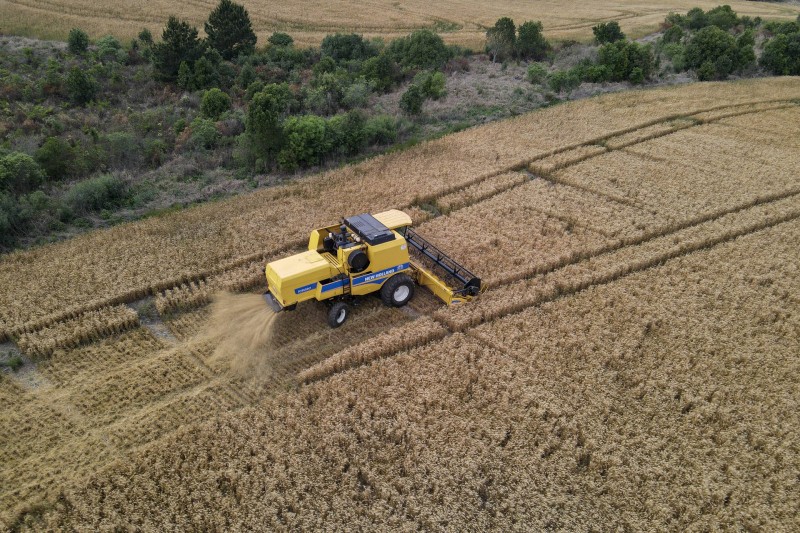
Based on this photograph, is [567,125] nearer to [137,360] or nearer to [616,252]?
[616,252]

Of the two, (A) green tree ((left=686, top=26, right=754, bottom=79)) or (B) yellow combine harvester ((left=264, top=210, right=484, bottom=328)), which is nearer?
(B) yellow combine harvester ((left=264, top=210, right=484, bottom=328))

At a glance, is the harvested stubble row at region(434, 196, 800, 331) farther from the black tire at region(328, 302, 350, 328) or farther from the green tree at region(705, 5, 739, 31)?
the green tree at region(705, 5, 739, 31)

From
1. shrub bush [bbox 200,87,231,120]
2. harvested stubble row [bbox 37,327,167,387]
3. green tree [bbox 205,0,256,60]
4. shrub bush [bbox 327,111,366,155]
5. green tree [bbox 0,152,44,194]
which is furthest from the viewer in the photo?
green tree [bbox 205,0,256,60]

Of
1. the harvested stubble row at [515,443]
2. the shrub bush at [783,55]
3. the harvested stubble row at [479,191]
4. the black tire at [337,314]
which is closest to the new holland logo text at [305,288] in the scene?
the black tire at [337,314]

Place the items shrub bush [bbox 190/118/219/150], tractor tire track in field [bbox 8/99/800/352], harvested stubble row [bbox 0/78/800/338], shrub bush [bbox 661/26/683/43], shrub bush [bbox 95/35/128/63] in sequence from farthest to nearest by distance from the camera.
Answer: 1. shrub bush [bbox 661/26/683/43]
2. shrub bush [bbox 95/35/128/63]
3. shrub bush [bbox 190/118/219/150]
4. harvested stubble row [bbox 0/78/800/338]
5. tractor tire track in field [bbox 8/99/800/352]

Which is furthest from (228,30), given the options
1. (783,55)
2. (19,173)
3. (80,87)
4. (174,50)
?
(783,55)

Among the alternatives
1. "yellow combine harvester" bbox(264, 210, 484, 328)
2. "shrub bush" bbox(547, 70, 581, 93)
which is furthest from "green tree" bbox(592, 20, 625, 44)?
"yellow combine harvester" bbox(264, 210, 484, 328)

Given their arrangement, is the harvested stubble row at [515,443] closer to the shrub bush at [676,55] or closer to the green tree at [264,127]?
the green tree at [264,127]

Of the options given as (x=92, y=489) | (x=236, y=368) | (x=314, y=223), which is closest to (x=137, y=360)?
(x=236, y=368)
